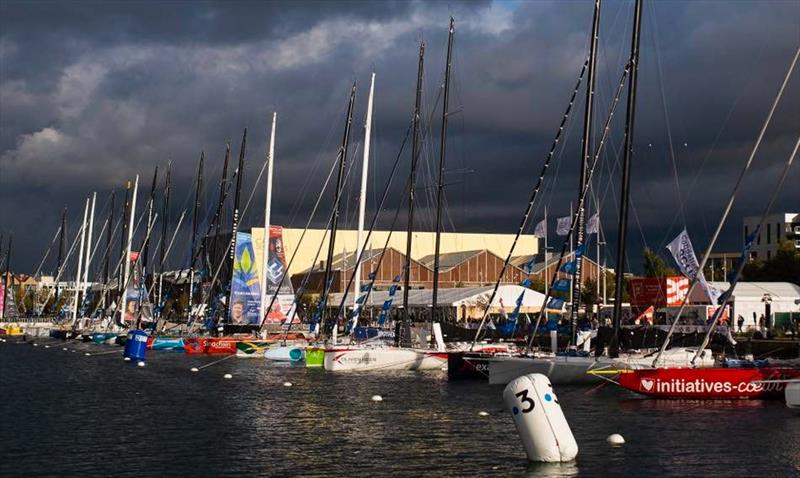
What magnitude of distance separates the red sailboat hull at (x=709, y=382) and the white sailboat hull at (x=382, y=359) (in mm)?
16944

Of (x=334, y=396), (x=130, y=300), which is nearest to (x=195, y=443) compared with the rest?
(x=334, y=396)

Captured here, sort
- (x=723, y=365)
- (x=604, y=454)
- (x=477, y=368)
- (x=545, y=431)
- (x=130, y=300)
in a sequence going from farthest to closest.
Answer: (x=130, y=300)
(x=477, y=368)
(x=723, y=365)
(x=604, y=454)
(x=545, y=431)

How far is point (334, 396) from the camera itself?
146 ft

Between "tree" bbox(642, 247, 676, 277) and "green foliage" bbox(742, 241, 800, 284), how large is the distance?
11417 millimetres

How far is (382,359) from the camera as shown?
56.7 m

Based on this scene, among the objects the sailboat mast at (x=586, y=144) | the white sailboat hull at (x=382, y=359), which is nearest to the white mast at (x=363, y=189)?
the white sailboat hull at (x=382, y=359)

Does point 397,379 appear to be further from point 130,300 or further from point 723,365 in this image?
point 130,300

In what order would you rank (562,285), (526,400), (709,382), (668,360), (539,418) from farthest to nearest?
(562,285)
(668,360)
(709,382)
(539,418)
(526,400)

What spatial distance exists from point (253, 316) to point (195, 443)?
45882 mm

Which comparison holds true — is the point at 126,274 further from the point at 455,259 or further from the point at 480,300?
the point at 455,259

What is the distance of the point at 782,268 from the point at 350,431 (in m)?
87.2

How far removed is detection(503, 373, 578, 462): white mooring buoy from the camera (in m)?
24.3

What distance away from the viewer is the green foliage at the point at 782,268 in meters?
107

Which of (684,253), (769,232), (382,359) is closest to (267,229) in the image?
(382,359)
